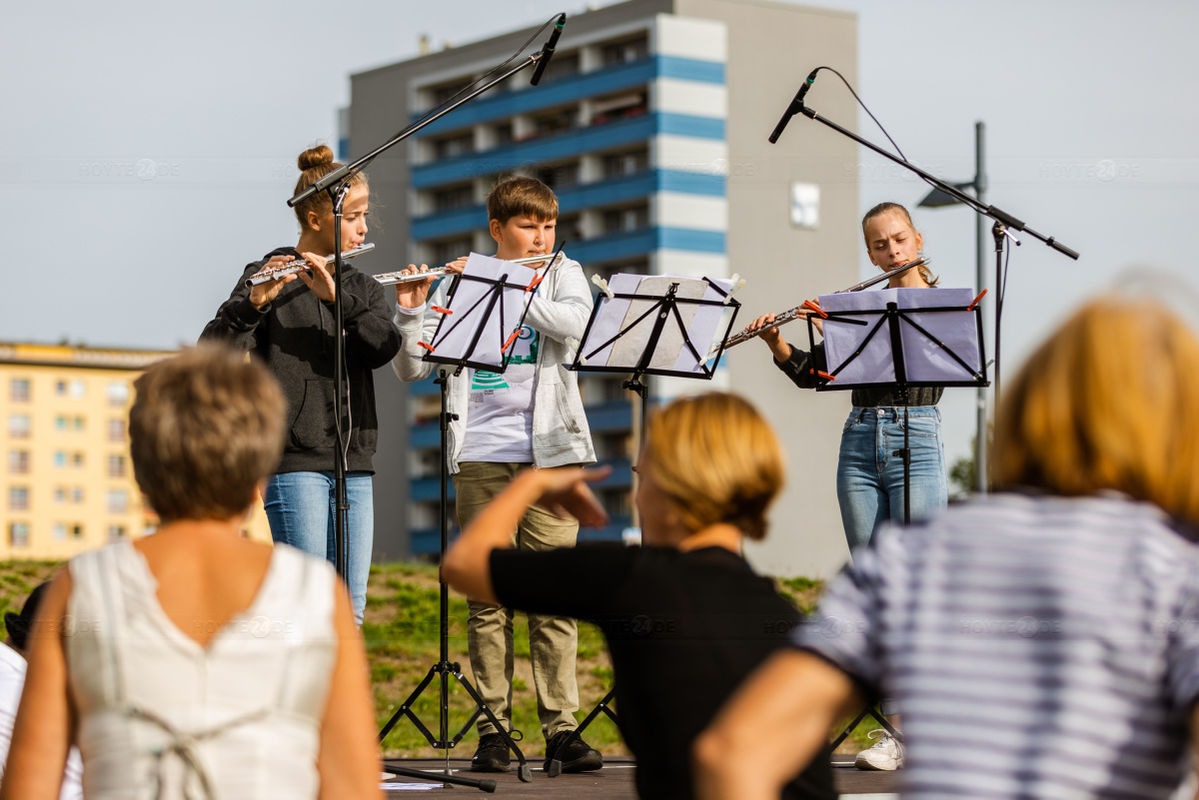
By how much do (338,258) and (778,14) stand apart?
4959 cm

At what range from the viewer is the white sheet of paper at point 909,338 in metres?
4.54

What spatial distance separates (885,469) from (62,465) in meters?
56.9

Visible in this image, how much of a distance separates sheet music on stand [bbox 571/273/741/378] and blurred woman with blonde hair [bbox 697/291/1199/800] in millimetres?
3130

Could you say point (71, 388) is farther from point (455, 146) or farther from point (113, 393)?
point (455, 146)

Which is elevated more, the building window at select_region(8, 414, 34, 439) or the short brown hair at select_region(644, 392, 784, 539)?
the short brown hair at select_region(644, 392, 784, 539)

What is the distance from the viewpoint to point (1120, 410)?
55.9 inches

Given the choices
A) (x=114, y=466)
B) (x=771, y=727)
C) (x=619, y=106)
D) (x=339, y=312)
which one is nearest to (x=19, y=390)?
(x=114, y=466)

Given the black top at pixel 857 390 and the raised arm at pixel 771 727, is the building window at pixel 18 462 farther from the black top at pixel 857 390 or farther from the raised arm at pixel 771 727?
the raised arm at pixel 771 727

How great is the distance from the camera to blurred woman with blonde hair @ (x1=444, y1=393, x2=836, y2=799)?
1.98 m

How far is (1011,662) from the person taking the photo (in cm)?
142

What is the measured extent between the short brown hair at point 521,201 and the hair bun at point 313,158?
0.56m

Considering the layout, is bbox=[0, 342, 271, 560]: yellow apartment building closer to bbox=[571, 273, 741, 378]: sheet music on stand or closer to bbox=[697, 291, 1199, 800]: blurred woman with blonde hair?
bbox=[571, 273, 741, 378]: sheet music on stand

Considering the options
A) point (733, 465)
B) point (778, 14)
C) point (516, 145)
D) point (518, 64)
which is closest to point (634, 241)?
point (516, 145)

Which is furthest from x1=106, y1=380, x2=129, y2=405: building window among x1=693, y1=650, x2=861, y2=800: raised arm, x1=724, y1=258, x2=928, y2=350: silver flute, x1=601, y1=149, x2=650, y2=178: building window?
x1=693, y1=650, x2=861, y2=800: raised arm
